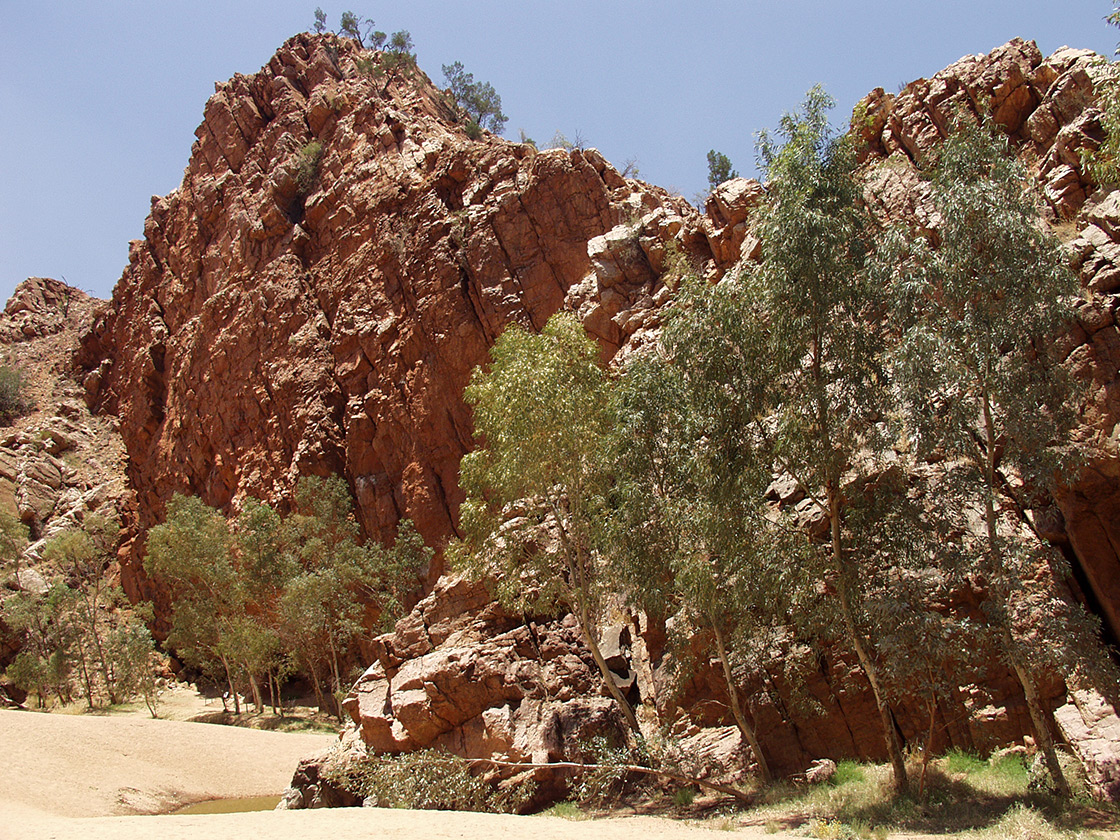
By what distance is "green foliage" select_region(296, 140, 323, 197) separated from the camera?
53.4m

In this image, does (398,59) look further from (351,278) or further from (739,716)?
(739,716)

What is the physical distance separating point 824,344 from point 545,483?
30.6ft

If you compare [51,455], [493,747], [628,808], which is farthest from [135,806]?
[51,455]

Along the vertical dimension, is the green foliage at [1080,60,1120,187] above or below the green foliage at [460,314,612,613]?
above

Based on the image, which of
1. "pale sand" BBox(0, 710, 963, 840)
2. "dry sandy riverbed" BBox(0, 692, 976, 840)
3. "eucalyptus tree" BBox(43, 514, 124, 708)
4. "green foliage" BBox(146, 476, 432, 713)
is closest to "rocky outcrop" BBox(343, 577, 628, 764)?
"pale sand" BBox(0, 710, 963, 840)

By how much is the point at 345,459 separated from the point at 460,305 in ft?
41.2

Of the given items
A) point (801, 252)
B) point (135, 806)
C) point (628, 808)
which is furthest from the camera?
point (135, 806)

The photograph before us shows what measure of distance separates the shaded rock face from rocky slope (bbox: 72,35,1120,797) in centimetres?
17

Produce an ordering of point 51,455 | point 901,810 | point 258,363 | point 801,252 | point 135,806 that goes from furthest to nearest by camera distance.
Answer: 1. point 51,455
2. point 258,363
3. point 135,806
4. point 801,252
5. point 901,810

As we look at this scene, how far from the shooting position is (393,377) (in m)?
44.8

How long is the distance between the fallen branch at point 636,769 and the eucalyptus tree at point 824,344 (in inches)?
142

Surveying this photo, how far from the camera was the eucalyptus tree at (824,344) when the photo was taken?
613 inches

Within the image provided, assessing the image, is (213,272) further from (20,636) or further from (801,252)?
(801,252)

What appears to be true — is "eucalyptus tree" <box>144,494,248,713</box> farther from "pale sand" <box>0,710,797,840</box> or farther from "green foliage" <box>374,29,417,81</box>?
"green foliage" <box>374,29,417,81</box>
